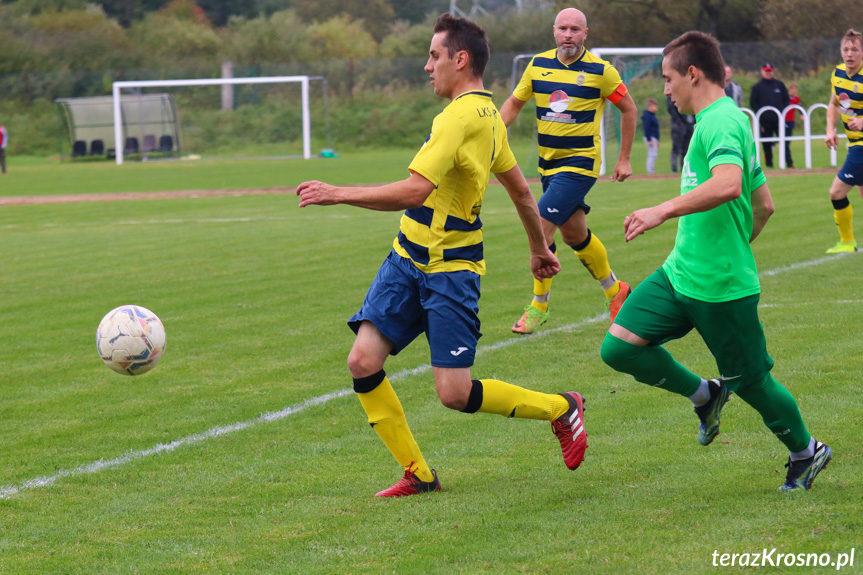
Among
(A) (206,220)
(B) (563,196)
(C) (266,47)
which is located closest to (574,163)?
(B) (563,196)

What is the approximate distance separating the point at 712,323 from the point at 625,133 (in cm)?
461

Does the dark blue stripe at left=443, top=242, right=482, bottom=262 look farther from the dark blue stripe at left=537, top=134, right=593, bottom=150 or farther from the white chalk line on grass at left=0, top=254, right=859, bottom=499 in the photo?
the dark blue stripe at left=537, top=134, right=593, bottom=150

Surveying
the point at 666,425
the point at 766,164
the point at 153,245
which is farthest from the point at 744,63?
the point at 666,425

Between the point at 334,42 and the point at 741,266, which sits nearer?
the point at 741,266

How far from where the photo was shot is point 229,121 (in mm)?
42469

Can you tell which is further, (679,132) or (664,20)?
(664,20)

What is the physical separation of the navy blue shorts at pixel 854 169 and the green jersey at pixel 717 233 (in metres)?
7.15

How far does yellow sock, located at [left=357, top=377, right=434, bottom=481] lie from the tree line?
45.3m

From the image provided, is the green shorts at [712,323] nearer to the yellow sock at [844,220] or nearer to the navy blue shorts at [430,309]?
the navy blue shorts at [430,309]

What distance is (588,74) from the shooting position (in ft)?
27.4

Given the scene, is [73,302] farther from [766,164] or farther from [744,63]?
[744,63]

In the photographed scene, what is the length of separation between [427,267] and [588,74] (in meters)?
4.28

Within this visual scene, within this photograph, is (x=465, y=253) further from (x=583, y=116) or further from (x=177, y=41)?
(x=177, y=41)

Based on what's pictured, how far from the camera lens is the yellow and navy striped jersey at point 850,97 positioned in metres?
10.9
